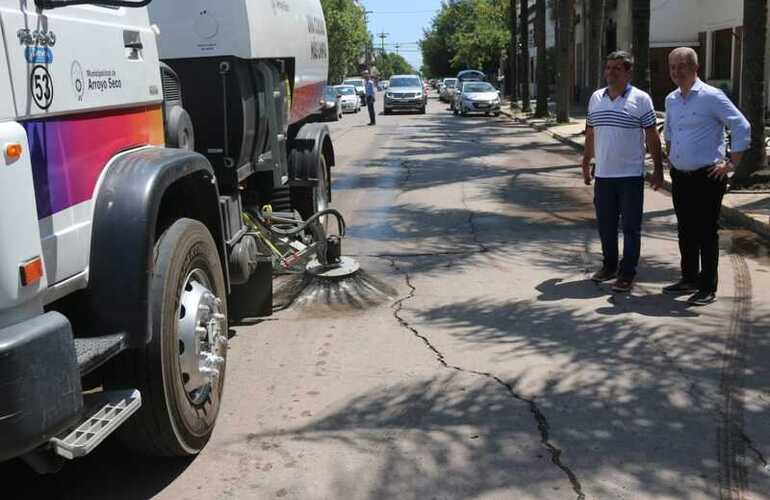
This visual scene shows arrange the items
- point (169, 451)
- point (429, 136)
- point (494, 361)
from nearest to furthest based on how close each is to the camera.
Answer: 1. point (169, 451)
2. point (494, 361)
3. point (429, 136)

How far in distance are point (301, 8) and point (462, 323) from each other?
4090 millimetres

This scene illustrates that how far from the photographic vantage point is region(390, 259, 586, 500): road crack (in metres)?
4.00

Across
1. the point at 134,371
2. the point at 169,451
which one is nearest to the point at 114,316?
the point at 134,371

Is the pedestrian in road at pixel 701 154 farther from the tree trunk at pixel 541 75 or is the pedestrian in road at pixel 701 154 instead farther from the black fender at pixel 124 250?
the tree trunk at pixel 541 75

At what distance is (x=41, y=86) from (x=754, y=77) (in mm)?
11204

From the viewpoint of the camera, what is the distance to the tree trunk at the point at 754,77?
1208 centimetres

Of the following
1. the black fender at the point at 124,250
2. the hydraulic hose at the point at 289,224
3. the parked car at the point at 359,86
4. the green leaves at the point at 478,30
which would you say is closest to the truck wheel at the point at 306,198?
the hydraulic hose at the point at 289,224

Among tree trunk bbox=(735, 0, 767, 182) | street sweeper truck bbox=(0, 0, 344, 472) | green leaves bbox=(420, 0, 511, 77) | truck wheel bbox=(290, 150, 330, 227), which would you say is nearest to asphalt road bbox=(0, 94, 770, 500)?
street sweeper truck bbox=(0, 0, 344, 472)

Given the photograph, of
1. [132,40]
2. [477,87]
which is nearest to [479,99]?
[477,87]

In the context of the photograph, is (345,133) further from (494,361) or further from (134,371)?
(134,371)

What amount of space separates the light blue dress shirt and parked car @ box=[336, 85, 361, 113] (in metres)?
39.2

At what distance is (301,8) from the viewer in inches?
349

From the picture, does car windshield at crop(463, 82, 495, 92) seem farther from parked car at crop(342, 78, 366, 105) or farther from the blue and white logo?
the blue and white logo

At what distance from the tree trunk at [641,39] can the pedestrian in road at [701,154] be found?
31.8ft
